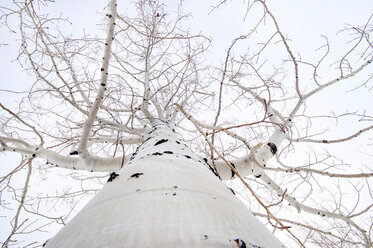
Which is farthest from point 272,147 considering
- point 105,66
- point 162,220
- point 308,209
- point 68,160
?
point 68,160

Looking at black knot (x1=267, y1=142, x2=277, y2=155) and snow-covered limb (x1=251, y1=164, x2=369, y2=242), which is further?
snow-covered limb (x1=251, y1=164, x2=369, y2=242)

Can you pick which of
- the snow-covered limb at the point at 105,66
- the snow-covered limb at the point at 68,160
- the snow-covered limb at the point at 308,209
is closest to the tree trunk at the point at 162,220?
the snow-covered limb at the point at 105,66

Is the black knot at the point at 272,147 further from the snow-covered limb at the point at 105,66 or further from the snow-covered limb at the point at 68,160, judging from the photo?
the snow-covered limb at the point at 105,66

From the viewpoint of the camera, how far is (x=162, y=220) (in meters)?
0.39

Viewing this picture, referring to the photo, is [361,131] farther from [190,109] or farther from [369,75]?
[190,109]

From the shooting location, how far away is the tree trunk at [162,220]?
346 mm

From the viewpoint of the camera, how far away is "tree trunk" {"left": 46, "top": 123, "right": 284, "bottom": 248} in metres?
0.35

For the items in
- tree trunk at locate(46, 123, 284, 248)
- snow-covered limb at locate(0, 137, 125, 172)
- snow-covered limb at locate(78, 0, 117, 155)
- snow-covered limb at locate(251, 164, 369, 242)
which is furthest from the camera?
snow-covered limb at locate(251, 164, 369, 242)

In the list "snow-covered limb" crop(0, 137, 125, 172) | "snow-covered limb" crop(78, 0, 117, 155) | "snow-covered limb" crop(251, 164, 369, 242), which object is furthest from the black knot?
"snow-covered limb" crop(78, 0, 117, 155)

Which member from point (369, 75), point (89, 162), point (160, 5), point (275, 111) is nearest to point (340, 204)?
point (275, 111)

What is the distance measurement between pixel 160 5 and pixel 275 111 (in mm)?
2075

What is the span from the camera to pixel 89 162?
171 cm

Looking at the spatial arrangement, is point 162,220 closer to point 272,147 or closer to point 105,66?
point 105,66

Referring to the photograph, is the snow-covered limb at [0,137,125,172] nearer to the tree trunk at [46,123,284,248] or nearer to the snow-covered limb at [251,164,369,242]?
the tree trunk at [46,123,284,248]
